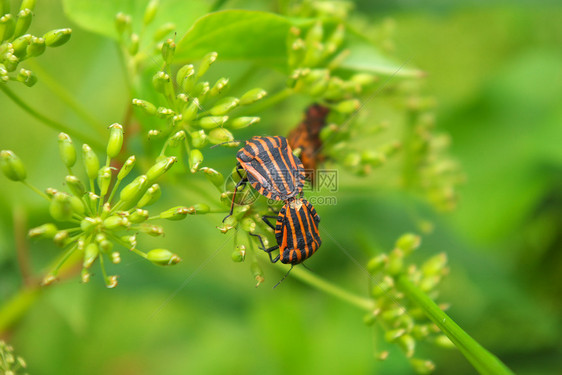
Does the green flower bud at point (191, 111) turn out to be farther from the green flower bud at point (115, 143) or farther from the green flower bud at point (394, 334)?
the green flower bud at point (394, 334)

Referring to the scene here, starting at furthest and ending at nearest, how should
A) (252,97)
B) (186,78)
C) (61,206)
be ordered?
(252,97), (186,78), (61,206)

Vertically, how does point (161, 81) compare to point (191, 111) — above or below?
above

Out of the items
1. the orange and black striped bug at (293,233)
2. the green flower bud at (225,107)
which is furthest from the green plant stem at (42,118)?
the orange and black striped bug at (293,233)

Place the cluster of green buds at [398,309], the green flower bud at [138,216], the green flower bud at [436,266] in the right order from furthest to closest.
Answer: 1. the green flower bud at [436,266]
2. the cluster of green buds at [398,309]
3. the green flower bud at [138,216]

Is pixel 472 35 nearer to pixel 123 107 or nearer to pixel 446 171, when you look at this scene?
pixel 446 171

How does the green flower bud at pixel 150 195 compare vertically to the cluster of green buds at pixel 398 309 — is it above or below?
above

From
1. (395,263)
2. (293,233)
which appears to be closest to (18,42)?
(293,233)

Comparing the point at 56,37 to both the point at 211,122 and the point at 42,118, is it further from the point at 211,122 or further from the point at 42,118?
the point at 211,122
